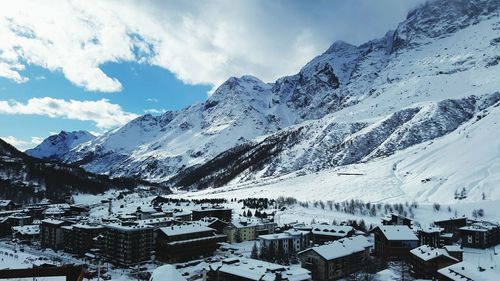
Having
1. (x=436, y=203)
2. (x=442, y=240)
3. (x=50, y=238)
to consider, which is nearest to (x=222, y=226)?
(x=50, y=238)

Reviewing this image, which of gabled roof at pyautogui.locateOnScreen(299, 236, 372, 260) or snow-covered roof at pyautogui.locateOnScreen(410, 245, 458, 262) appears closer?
snow-covered roof at pyautogui.locateOnScreen(410, 245, 458, 262)

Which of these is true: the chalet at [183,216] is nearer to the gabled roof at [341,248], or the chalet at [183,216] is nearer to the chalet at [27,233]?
the chalet at [27,233]

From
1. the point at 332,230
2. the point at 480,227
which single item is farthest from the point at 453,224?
the point at 332,230

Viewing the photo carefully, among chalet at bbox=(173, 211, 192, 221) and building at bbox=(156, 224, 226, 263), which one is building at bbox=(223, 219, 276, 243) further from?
chalet at bbox=(173, 211, 192, 221)

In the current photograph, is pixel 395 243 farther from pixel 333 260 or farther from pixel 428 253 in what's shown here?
pixel 333 260

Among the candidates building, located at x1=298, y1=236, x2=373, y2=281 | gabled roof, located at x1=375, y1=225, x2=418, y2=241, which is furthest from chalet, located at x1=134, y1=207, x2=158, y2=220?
gabled roof, located at x1=375, y1=225, x2=418, y2=241
